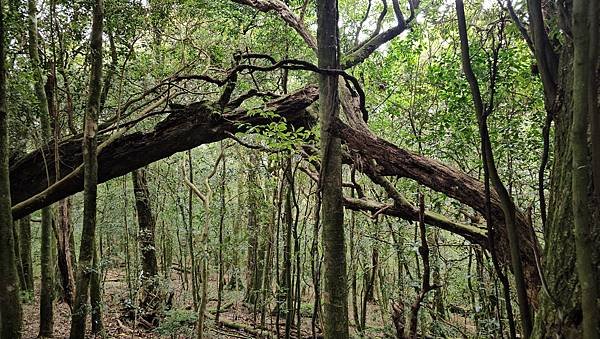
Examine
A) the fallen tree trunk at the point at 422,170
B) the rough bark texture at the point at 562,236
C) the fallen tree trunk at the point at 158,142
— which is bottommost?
the rough bark texture at the point at 562,236

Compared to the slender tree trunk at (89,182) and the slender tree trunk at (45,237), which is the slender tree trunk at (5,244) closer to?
the slender tree trunk at (89,182)

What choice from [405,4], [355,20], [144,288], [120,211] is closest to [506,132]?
[405,4]

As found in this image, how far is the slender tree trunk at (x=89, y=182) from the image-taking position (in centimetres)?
456

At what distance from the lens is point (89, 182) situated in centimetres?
462

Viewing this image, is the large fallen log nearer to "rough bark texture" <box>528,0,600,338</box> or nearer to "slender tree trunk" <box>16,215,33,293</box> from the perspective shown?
"rough bark texture" <box>528,0,600,338</box>

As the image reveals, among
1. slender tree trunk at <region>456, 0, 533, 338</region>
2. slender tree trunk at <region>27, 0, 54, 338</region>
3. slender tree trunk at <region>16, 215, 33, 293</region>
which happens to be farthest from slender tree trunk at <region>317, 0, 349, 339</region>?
slender tree trunk at <region>16, 215, 33, 293</region>

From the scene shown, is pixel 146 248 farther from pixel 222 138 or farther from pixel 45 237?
pixel 222 138

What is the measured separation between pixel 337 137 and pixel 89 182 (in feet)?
10.4

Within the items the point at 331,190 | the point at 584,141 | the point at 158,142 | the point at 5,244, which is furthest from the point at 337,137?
the point at 5,244

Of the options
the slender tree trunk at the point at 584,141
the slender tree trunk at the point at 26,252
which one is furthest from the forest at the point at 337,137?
the slender tree trunk at the point at 26,252

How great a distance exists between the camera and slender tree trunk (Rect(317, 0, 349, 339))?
2.57 meters

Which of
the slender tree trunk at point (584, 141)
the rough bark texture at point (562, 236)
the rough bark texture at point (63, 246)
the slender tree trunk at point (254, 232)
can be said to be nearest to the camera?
the slender tree trunk at point (584, 141)

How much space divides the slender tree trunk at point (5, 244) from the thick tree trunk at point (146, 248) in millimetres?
4818

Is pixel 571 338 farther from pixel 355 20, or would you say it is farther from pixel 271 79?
pixel 355 20
